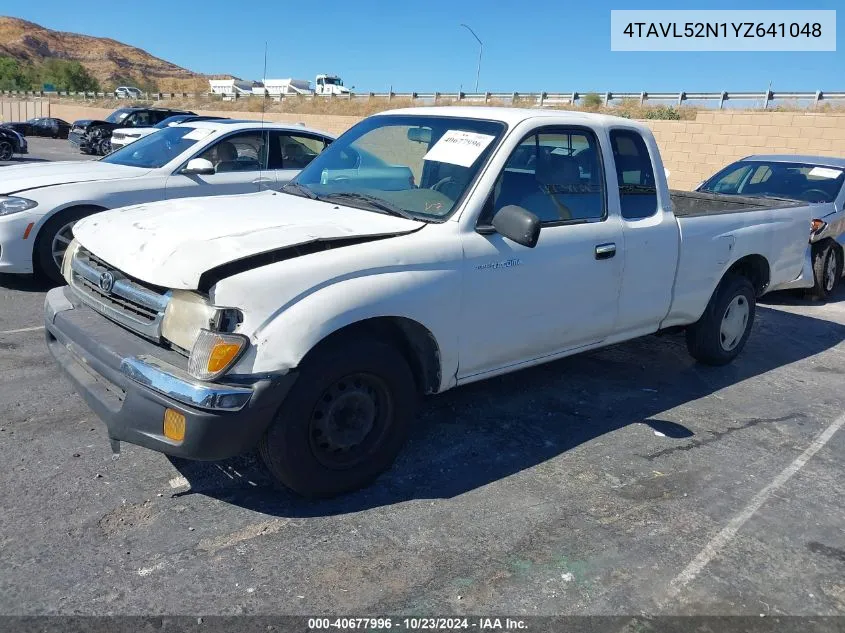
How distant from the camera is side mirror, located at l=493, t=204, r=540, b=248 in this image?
370cm

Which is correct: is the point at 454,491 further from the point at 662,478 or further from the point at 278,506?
the point at 662,478

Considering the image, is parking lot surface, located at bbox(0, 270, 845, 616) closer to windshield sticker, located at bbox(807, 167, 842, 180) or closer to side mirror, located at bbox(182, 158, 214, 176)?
side mirror, located at bbox(182, 158, 214, 176)

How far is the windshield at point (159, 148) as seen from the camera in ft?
25.3

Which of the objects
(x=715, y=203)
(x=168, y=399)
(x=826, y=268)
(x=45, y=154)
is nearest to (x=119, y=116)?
(x=45, y=154)

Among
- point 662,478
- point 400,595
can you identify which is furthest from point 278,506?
point 662,478

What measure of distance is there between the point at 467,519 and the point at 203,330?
4.96 feet

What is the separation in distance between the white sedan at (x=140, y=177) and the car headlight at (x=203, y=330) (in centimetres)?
363

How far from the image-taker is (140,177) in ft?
24.0

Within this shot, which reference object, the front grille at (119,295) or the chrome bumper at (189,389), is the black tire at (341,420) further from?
the front grille at (119,295)

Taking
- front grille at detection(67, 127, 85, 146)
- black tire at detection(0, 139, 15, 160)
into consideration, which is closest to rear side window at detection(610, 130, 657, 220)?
black tire at detection(0, 139, 15, 160)

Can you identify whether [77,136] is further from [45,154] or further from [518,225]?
[518,225]

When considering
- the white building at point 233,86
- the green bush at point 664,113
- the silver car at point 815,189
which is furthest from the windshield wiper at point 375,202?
the green bush at point 664,113

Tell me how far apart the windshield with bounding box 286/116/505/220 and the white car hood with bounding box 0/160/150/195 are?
3.41 m

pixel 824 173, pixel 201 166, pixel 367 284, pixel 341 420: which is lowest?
pixel 341 420
